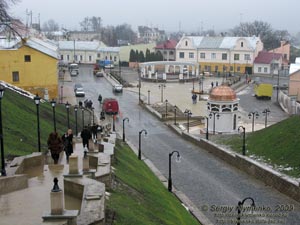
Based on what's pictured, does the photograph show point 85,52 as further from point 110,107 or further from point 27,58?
point 110,107

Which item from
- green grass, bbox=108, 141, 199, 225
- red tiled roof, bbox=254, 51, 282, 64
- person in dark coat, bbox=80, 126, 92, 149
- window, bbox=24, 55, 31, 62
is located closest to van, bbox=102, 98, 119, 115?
window, bbox=24, 55, 31, 62

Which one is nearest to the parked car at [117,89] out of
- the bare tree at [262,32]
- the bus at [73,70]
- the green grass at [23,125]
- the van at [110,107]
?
the van at [110,107]

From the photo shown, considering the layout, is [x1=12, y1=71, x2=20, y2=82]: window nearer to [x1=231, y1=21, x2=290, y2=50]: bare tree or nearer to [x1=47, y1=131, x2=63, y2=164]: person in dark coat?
[x1=47, y1=131, x2=63, y2=164]: person in dark coat

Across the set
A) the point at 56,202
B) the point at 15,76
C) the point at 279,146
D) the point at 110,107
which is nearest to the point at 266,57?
the point at 110,107

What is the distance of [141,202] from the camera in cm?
1550

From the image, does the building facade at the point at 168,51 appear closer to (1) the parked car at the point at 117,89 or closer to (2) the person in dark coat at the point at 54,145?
(1) the parked car at the point at 117,89

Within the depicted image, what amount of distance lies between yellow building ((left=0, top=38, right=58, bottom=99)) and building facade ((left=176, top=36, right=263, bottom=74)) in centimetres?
4205

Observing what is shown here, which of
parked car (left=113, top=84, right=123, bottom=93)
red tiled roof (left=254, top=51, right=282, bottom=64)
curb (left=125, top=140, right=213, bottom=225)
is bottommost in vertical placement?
curb (left=125, top=140, right=213, bottom=225)

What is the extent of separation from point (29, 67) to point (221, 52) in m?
45.8

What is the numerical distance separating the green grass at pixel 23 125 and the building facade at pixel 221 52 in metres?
55.7

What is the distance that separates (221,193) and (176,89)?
4534 cm

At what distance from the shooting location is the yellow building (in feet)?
152

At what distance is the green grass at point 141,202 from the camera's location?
13.2 metres

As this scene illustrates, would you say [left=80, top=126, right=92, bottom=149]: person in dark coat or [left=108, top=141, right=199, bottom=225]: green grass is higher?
[left=80, top=126, right=92, bottom=149]: person in dark coat
